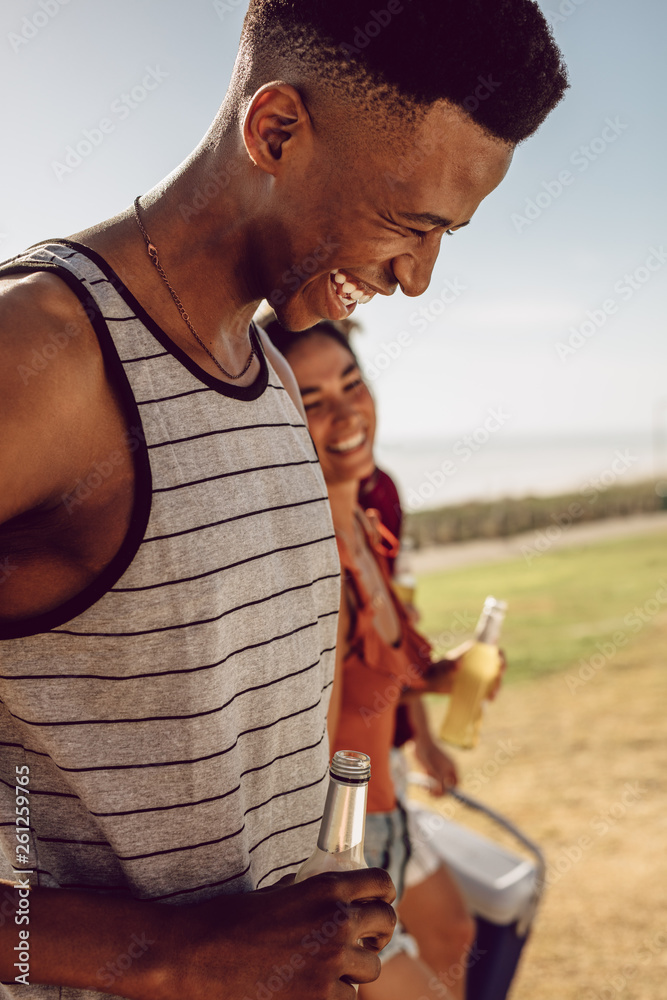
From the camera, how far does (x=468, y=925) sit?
2756 mm

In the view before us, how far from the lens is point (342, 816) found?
3.65ft

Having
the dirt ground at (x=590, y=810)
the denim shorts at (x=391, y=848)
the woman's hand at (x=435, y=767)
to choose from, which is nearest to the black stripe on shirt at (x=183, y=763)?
the denim shorts at (x=391, y=848)

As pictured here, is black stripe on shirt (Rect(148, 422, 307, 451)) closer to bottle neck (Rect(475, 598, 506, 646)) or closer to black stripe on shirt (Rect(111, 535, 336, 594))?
black stripe on shirt (Rect(111, 535, 336, 594))

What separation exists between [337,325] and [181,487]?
5.88 feet

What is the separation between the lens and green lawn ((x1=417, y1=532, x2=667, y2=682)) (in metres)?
Answer: 7.64

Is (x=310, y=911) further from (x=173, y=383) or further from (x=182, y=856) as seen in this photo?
(x=173, y=383)

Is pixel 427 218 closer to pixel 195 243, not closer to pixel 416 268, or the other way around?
pixel 416 268

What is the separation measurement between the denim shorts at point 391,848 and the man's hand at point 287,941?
1305 mm

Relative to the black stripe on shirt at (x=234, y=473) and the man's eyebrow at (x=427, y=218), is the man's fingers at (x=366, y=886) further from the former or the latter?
the man's eyebrow at (x=427, y=218)

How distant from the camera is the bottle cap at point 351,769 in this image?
108 cm

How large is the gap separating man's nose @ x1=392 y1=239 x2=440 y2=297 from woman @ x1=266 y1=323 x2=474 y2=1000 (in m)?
1.12

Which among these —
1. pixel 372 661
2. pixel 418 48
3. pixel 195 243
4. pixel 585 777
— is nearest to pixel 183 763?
pixel 195 243

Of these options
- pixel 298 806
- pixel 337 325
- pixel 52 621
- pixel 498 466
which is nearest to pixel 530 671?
pixel 337 325

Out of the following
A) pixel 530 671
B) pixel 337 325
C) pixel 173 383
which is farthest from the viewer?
pixel 530 671
